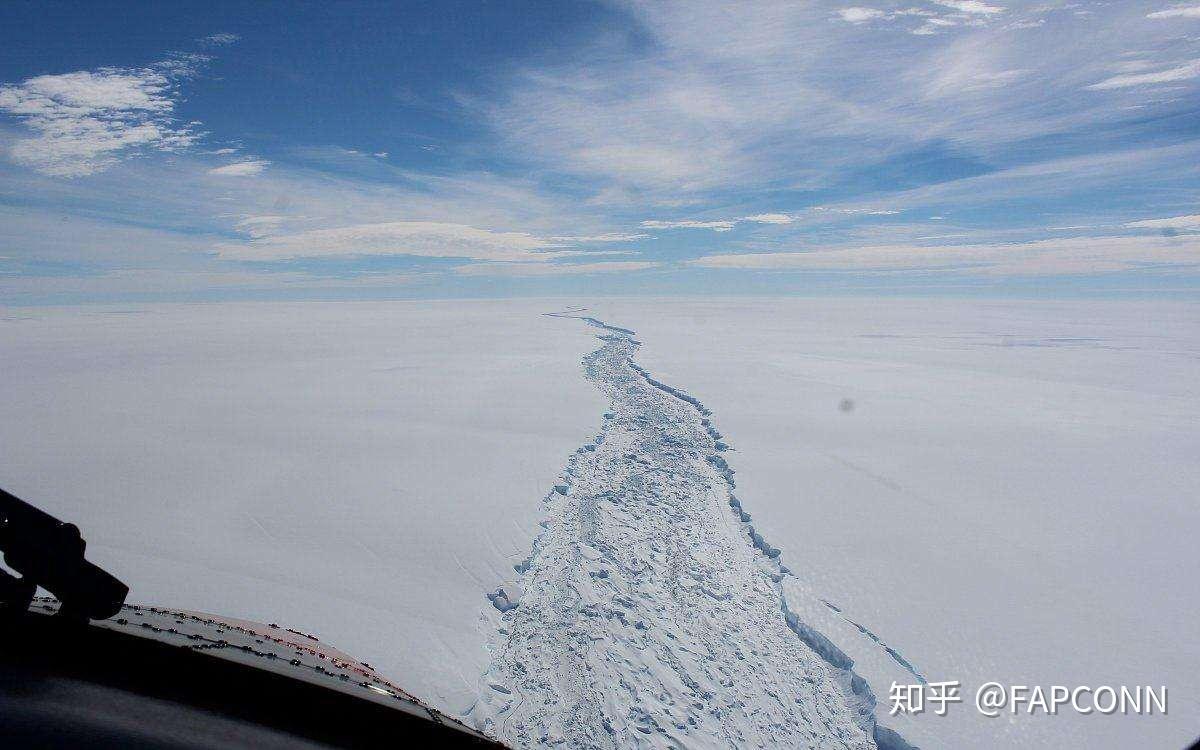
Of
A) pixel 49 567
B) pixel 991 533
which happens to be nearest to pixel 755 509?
pixel 991 533

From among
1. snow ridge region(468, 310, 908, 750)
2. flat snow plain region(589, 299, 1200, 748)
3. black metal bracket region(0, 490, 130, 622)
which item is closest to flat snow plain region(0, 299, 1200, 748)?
flat snow plain region(589, 299, 1200, 748)

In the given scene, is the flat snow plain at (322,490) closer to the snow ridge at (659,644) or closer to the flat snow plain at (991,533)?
the snow ridge at (659,644)

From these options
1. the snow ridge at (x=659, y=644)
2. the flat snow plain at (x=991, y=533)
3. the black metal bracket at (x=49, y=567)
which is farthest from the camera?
the flat snow plain at (x=991, y=533)

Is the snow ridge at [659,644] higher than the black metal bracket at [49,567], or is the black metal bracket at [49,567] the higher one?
the black metal bracket at [49,567]

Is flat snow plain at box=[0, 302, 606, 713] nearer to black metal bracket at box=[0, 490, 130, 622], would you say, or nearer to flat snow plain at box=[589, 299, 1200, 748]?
black metal bracket at box=[0, 490, 130, 622]

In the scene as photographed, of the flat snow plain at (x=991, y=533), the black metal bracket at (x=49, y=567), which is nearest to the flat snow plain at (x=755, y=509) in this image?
the flat snow plain at (x=991, y=533)

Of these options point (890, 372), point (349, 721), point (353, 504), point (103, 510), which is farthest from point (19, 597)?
point (890, 372)

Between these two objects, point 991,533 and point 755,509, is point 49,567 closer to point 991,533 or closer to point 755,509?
point 755,509
